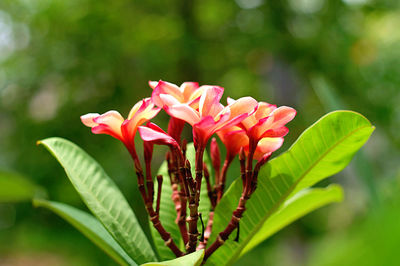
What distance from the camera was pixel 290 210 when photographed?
0.56 m

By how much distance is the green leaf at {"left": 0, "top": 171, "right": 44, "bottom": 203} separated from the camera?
94cm

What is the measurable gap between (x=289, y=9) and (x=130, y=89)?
1352 mm

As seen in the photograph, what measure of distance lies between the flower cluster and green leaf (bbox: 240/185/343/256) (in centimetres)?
7

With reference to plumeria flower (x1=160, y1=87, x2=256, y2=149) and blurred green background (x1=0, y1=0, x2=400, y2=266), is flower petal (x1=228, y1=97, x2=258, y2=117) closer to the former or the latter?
plumeria flower (x1=160, y1=87, x2=256, y2=149)

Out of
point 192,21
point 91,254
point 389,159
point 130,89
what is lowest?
point 389,159

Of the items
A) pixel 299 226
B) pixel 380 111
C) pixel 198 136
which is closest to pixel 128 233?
pixel 198 136

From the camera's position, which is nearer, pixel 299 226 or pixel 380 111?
pixel 380 111

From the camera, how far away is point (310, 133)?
1.52ft

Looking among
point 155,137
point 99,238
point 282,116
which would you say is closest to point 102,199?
point 99,238

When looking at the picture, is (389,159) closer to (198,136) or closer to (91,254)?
(91,254)

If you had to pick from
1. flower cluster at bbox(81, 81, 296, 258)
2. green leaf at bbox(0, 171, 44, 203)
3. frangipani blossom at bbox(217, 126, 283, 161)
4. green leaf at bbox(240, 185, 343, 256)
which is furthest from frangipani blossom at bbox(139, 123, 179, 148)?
green leaf at bbox(0, 171, 44, 203)

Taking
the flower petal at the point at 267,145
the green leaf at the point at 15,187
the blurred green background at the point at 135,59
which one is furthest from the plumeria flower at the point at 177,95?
the blurred green background at the point at 135,59

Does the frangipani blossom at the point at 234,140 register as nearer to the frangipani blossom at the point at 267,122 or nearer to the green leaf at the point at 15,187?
the frangipani blossom at the point at 267,122

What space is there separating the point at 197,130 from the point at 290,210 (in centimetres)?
23
